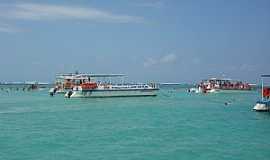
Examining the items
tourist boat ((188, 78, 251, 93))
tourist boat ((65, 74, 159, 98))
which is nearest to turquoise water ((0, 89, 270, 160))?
tourist boat ((65, 74, 159, 98))

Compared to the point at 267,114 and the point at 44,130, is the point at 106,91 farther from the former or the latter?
the point at 44,130

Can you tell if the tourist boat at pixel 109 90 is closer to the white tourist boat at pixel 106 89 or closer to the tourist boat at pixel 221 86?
the white tourist boat at pixel 106 89

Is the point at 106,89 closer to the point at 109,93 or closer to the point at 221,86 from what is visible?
the point at 109,93

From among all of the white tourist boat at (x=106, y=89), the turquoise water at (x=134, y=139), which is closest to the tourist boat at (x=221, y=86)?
the white tourist boat at (x=106, y=89)

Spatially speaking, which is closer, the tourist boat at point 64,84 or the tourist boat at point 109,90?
the tourist boat at point 109,90

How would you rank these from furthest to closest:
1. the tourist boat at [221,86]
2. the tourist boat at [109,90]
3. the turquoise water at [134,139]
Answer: the tourist boat at [221,86]
the tourist boat at [109,90]
the turquoise water at [134,139]

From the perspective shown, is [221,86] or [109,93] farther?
[221,86]

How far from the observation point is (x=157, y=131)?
34.3 meters

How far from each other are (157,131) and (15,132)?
9.96 meters

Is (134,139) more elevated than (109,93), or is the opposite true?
(109,93)

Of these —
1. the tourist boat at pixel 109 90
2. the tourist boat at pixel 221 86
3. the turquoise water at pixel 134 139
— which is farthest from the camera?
the tourist boat at pixel 221 86

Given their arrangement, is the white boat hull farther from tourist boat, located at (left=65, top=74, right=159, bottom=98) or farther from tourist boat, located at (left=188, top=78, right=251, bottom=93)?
tourist boat, located at (left=188, top=78, right=251, bottom=93)

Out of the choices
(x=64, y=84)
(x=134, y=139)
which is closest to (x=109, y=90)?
(x=64, y=84)

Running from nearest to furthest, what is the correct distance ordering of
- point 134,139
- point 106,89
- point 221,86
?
1. point 134,139
2. point 106,89
3. point 221,86
